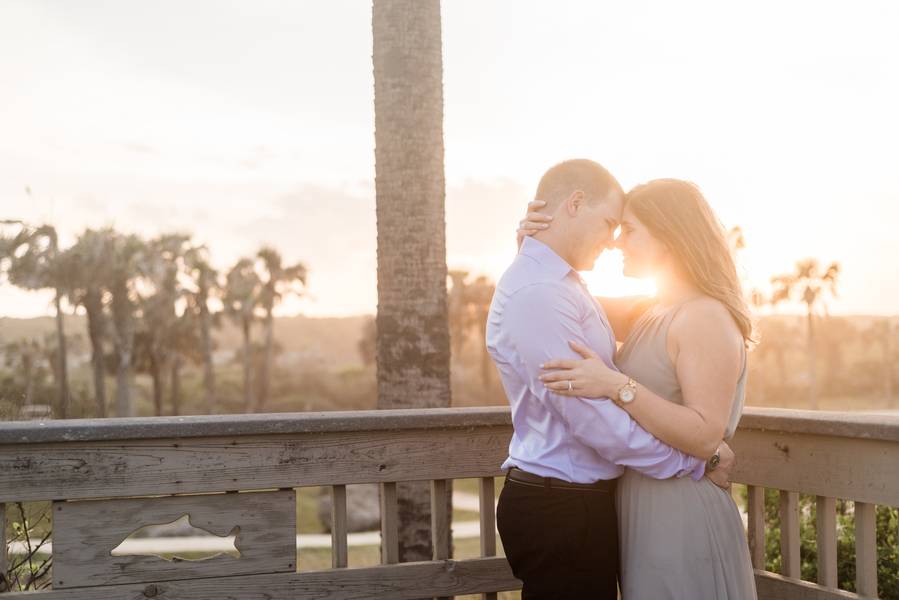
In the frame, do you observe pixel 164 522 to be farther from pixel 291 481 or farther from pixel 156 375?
pixel 156 375

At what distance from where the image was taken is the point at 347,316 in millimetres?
133750

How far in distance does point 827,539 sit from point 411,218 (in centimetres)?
354

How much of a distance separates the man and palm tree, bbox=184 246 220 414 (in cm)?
5176

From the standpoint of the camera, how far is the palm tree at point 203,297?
5356 cm

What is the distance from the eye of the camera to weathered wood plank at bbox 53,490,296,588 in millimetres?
3541

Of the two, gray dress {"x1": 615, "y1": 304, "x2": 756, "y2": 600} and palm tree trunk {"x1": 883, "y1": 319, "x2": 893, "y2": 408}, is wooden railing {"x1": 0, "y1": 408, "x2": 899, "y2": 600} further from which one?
palm tree trunk {"x1": 883, "y1": 319, "x2": 893, "y2": 408}

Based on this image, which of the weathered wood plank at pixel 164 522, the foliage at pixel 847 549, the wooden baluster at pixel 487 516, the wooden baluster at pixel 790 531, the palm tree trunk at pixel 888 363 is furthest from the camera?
the palm tree trunk at pixel 888 363

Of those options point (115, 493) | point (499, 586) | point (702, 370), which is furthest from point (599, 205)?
point (115, 493)

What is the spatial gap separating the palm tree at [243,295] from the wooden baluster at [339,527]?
5380 centimetres

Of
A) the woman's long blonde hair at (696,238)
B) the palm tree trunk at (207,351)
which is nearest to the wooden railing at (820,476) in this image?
the woman's long blonde hair at (696,238)

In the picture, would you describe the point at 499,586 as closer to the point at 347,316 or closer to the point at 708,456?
the point at 708,456

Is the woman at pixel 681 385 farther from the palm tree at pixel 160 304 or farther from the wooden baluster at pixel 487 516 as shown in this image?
the palm tree at pixel 160 304

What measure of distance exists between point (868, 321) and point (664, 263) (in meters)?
105

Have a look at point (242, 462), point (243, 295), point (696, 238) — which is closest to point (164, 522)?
point (242, 462)
